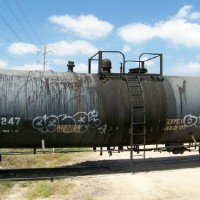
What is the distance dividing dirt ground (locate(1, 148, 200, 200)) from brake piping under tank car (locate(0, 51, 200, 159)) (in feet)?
3.89

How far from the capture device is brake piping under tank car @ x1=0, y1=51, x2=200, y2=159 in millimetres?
11812

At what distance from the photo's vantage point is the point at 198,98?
1402 cm

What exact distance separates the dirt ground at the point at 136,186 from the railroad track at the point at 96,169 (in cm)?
49

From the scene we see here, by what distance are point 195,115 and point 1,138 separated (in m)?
7.23

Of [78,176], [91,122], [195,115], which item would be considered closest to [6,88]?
[91,122]

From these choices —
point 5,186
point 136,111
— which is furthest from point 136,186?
point 5,186

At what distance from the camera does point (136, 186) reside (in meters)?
11.5

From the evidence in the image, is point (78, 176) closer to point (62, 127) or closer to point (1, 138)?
point (62, 127)

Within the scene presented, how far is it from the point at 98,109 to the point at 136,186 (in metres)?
2.88

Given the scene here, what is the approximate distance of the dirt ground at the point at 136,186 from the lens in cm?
1073

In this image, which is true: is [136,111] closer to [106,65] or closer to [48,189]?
[106,65]

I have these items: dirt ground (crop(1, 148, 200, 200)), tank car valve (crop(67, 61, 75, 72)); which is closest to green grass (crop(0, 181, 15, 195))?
dirt ground (crop(1, 148, 200, 200))

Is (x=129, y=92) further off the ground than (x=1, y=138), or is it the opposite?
(x=129, y=92)

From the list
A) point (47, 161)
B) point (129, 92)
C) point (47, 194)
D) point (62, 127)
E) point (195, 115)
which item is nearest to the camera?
point (47, 194)
